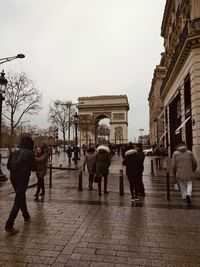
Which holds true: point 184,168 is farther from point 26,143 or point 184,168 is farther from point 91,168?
point 26,143

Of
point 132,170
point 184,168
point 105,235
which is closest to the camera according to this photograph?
point 105,235

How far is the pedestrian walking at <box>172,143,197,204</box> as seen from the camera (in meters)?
8.07

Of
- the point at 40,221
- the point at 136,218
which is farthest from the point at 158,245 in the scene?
the point at 40,221

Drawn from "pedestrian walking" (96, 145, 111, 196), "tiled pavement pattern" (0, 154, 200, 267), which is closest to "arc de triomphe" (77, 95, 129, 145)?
"pedestrian walking" (96, 145, 111, 196)

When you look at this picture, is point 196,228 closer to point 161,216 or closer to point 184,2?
point 161,216

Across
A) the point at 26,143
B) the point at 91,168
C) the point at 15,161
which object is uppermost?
the point at 26,143

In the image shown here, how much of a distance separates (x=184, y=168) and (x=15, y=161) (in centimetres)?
478

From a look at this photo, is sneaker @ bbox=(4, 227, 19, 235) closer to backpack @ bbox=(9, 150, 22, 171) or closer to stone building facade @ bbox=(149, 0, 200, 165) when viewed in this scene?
backpack @ bbox=(9, 150, 22, 171)

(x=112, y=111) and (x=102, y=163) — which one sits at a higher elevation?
(x=112, y=111)

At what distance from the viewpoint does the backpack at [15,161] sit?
5.75m

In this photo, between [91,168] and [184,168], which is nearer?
[184,168]

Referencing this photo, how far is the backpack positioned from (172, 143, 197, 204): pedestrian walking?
4609 millimetres

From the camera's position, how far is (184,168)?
26.6ft

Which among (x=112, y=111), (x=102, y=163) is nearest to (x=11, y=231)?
(x=102, y=163)
